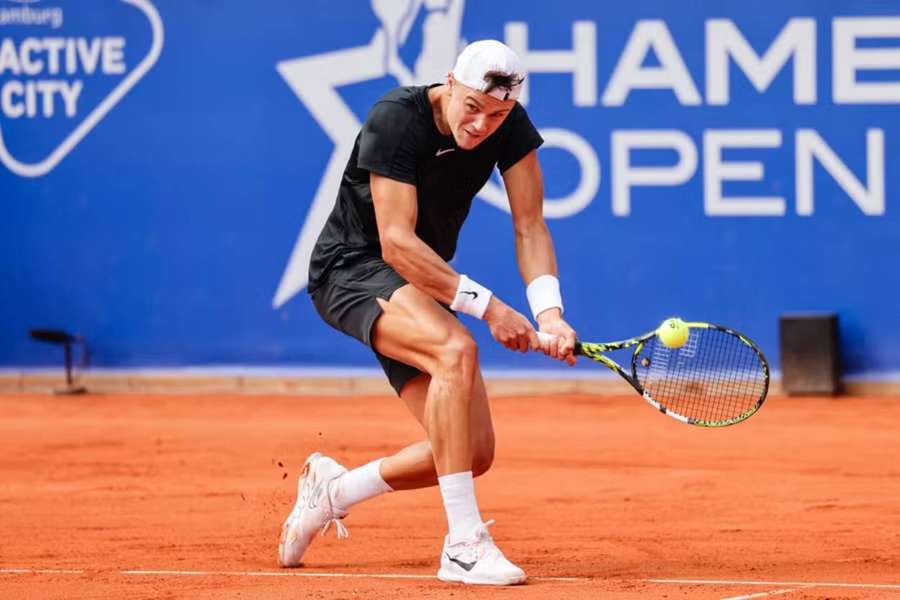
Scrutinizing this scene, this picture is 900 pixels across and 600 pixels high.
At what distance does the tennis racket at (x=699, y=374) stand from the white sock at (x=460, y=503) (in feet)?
1.56

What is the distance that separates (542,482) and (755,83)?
3.69 m

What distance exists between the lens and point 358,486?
5.52 metres

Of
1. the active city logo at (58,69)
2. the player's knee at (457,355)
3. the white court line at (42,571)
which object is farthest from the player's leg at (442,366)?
the active city logo at (58,69)

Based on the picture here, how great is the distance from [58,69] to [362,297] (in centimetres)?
657

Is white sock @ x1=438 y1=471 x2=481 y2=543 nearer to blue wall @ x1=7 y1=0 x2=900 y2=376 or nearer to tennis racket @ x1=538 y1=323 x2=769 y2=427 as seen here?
tennis racket @ x1=538 y1=323 x2=769 y2=427

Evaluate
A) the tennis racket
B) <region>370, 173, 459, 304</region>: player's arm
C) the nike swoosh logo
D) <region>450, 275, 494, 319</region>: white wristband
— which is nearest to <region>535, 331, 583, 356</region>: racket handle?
the tennis racket

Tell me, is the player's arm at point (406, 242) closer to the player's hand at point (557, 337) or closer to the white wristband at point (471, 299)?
the white wristband at point (471, 299)

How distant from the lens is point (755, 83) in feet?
34.5

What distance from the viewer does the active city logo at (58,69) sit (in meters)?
11.3

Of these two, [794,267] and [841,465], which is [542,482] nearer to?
[841,465]

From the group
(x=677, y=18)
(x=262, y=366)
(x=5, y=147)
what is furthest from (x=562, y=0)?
(x=5, y=147)

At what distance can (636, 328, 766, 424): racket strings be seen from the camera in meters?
6.74

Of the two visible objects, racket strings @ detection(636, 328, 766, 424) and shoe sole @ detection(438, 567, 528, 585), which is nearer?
shoe sole @ detection(438, 567, 528, 585)

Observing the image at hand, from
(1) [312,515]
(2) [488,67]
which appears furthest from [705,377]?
(2) [488,67]
